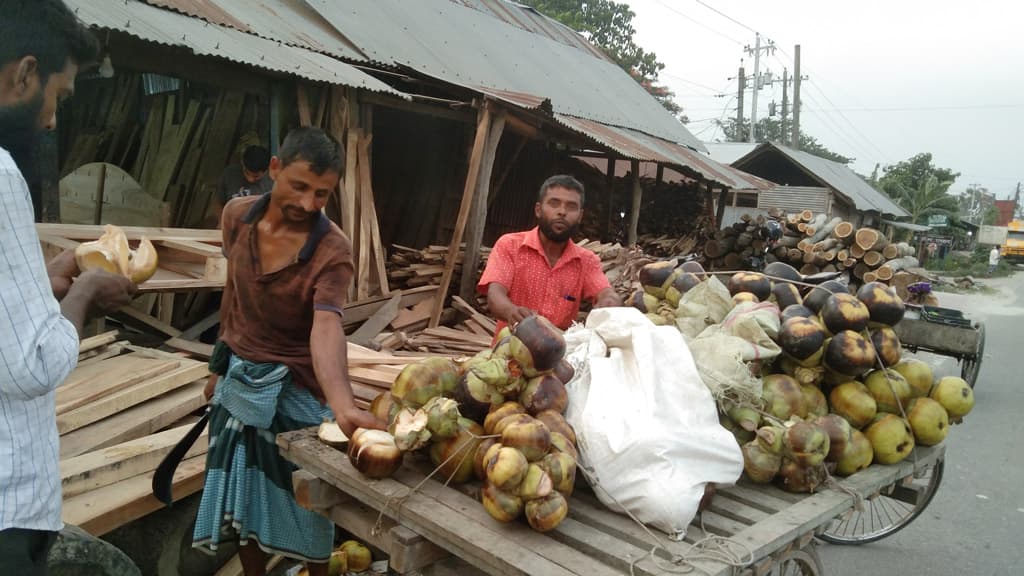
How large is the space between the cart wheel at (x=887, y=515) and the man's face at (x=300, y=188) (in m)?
2.89

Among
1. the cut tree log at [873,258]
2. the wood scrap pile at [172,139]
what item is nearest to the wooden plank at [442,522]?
the wood scrap pile at [172,139]

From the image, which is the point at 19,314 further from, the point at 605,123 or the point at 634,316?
the point at 605,123

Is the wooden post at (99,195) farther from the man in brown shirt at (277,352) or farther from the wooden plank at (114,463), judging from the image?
the man in brown shirt at (277,352)

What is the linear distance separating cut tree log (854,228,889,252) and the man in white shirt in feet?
39.2

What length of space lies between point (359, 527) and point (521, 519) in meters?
0.59

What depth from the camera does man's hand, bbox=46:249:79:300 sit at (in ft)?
6.85

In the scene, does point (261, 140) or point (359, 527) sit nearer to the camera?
point (359, 527)

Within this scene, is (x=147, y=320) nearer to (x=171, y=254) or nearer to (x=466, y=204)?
(x=171, y=254)

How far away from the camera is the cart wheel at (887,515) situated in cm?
345

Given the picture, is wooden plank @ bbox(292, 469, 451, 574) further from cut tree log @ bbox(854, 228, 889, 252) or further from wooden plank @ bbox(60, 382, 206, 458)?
cut tree log @ bbox(854, 228, 889, 252)

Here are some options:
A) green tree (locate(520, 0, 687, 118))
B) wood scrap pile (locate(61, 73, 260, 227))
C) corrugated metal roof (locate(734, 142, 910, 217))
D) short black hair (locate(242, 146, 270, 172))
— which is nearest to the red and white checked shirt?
short black hair (locate(242, 146, 270, 172))

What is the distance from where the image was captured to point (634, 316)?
2346 mm

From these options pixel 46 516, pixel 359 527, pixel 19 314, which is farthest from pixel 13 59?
pixel 359 527

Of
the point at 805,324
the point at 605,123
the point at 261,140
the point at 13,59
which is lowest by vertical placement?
the point at 805,324
